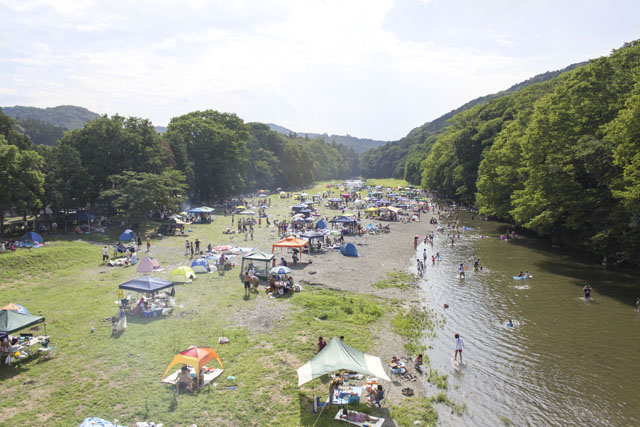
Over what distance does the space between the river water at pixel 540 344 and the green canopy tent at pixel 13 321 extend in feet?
50.5

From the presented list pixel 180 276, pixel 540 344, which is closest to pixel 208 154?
pixel 180 276

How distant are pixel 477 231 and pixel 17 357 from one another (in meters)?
47.2

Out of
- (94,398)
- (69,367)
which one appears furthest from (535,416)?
(69,367)

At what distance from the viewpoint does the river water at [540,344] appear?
497 inches

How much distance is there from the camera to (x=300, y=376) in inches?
476

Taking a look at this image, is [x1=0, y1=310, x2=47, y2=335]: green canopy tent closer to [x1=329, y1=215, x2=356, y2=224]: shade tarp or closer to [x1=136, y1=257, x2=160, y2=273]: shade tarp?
[x1=136, y1=257, x2=160, y2=273]: shade tarp


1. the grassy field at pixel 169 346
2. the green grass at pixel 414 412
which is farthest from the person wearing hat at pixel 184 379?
the green grass at pixel 414 412

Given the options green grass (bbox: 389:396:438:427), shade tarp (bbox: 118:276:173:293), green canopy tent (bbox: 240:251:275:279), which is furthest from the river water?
shade tarp (bbox: 118:276:173:293)

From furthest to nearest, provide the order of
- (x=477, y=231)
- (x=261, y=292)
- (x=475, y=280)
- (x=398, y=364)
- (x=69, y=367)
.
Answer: (x=477, y=231), (x=475, y=280), (x=261, y=292), (x=398, y=364), (x=69, y=367)

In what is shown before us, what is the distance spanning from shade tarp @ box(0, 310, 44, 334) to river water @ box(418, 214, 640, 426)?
15384 millimetres

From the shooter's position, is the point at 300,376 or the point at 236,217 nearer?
the point at 300,376

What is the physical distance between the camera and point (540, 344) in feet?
57.2

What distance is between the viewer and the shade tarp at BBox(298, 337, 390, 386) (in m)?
11.9

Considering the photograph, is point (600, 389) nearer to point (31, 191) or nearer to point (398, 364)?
point (398, 364)
